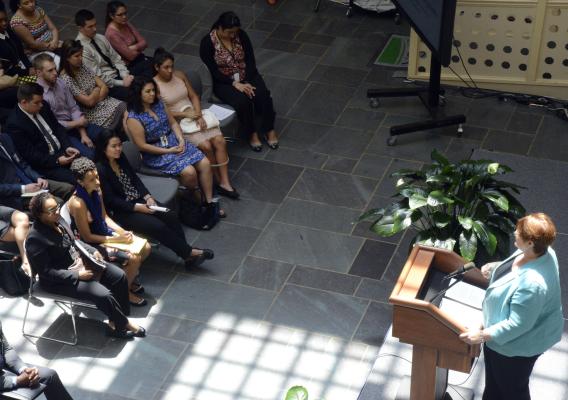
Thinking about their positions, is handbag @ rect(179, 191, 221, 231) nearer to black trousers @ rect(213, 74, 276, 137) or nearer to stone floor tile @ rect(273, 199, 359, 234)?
stone floor tile @ rect(273, 199, 359, 234)

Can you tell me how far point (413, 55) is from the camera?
9.15m

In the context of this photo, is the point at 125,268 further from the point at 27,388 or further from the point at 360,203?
the point at 360,203

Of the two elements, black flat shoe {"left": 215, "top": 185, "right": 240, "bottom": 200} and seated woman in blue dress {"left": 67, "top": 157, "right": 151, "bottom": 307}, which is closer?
seated woman in blue dress {"left": 67, "top": 157, "right": 151, "bottom": 307}

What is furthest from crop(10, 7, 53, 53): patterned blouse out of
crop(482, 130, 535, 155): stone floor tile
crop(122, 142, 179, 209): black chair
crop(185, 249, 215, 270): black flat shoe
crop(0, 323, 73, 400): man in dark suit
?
crop(482, 130, 535, 155): stone floor tile

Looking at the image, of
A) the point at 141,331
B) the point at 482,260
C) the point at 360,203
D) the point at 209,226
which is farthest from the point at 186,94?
the point at 482,260

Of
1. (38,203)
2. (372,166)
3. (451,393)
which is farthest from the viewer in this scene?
(372,166)

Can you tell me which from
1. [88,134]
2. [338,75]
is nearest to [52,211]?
[88,134]

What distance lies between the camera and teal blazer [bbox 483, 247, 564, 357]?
4.56 metres

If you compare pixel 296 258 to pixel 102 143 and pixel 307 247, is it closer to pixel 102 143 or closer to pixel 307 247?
pixel 307 247

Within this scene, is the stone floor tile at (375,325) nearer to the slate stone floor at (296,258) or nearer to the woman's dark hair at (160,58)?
the slate stone floor at (296,258)

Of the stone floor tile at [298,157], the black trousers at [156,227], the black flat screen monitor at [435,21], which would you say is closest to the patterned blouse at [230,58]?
the stone floor tile at [298,157]

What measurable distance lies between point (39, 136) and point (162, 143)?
93 centimetres

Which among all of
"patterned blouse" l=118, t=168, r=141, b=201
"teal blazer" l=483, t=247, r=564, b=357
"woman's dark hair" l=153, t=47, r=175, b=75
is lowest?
"patterned blouse" l=118, t=168, r=141, b=201

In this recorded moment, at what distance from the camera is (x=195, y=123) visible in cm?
789
